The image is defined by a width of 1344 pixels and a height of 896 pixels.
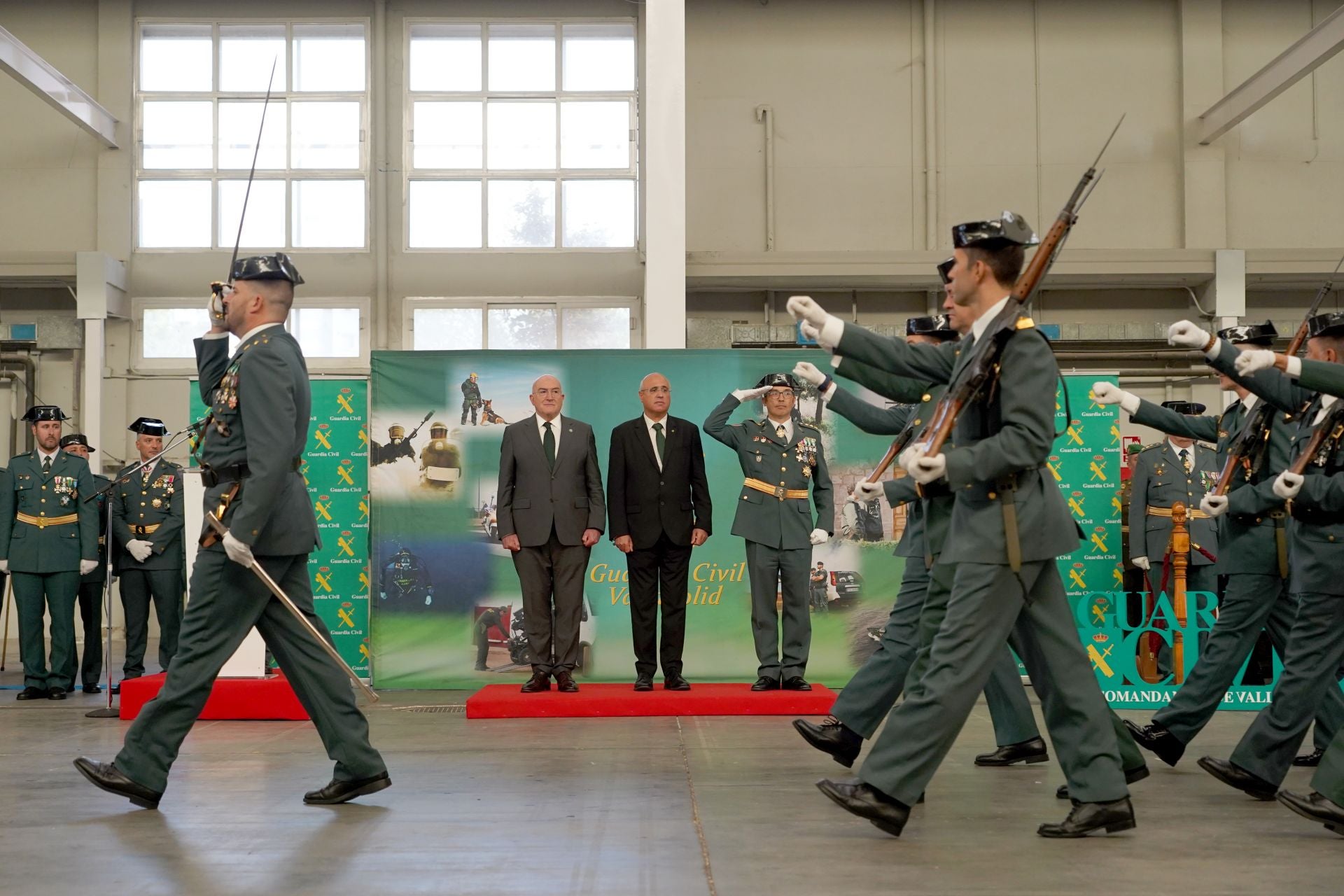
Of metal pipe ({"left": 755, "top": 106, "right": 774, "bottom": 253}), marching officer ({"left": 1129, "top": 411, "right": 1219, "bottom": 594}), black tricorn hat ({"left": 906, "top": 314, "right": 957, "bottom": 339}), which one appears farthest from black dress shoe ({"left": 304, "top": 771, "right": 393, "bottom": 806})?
metal pipe ({"left": 755, "top": 106, "right": 774, "bottom": 253})

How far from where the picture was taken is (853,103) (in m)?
12.8

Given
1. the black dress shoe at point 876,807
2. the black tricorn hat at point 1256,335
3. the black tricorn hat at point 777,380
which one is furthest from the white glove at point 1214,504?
the black tricorn hat at point 777,380

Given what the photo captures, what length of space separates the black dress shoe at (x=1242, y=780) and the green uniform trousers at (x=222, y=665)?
279cm

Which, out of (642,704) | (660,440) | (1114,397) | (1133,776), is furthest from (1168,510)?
(1133,776)

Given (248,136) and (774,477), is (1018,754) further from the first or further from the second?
(248,136)

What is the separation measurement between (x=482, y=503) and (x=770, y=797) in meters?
4.09

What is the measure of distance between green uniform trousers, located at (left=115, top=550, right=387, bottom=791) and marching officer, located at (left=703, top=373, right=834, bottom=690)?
3.38m

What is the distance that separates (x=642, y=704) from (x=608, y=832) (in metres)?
3.15

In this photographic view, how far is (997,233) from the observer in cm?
371

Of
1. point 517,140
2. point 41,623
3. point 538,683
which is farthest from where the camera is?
point 517,140

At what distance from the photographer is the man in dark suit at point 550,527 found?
726 centimetres

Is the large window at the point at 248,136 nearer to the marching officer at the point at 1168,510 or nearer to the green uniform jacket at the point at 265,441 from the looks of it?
the marching officer at the point at 1168,510

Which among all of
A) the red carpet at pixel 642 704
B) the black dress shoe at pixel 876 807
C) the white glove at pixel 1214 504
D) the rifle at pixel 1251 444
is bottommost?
the red carpet at pixel 642 704

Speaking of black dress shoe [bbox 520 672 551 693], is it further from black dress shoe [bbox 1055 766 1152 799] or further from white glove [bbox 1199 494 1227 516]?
white glove [bbox 1199 494 1227 516]
